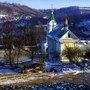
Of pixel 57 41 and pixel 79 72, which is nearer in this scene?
pixel 79 72

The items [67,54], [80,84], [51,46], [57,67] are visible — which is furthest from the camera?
[51,46]

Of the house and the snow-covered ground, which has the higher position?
the house

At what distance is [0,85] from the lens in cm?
2378

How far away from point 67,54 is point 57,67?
312cm

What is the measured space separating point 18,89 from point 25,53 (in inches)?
659

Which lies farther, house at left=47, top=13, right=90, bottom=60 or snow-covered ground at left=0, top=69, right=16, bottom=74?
house at left=47, top=13, right=90, bottom=60

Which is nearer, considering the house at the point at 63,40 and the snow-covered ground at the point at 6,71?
the snow-covered ground at the point at 6,71

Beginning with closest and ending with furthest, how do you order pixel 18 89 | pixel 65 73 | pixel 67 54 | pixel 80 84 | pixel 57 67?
1. pixel 18 89
2. pixel 80 84
3. pixel 65 73
4. pixel 57 67
5. pixel 67 54

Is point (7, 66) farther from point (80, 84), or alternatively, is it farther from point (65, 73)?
point (80, 84)

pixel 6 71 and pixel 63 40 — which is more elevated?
pixel 63 40

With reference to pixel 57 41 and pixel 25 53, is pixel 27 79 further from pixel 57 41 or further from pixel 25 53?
pixel 25 53

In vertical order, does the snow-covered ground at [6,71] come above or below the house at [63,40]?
below

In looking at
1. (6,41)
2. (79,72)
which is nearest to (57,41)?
(6,41)

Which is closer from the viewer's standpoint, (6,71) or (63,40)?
(6,71)
